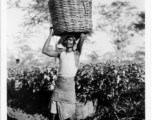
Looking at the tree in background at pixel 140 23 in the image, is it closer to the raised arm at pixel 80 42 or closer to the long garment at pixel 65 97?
the raised arm at pixel 80 42

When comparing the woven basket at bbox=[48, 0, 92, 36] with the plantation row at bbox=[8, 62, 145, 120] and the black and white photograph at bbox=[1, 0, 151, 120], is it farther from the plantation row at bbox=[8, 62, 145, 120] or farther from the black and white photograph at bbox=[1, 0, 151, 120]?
the plantation row at bbox=[8, 62, 145, 120]

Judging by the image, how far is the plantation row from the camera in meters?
2.64

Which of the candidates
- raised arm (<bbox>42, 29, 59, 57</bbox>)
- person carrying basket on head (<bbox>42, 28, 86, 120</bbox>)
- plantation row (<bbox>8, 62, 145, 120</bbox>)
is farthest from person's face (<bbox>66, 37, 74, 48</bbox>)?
plantation row (<bbox>8, 62, 145, 120</bbox>)

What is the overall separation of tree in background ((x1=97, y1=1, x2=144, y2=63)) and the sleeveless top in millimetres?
448

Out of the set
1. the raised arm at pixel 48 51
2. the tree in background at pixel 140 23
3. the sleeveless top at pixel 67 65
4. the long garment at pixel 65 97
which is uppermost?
the tree in background at pixel 140 23

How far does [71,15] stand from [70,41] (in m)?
0.33

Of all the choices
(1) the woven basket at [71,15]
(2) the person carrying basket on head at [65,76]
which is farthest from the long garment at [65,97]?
(1) the woven basket at [71,15]

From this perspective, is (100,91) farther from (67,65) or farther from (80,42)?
(80,42)

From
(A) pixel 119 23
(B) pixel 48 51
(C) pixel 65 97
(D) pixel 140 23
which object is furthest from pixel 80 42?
(D) pixel 140 23

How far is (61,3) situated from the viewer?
2322 millimetres

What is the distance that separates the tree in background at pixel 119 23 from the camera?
2670 mm

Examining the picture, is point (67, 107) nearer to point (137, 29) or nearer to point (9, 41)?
point (9, 41)

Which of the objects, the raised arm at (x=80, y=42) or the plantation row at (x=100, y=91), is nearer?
the raised arm at (x=80, y=42)
